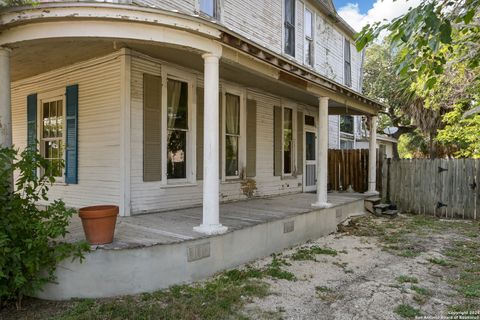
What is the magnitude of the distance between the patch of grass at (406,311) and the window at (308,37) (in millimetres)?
8773

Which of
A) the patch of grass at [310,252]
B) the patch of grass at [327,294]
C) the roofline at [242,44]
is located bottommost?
the patch of grass at [327,294]

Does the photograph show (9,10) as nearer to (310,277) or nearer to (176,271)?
(176,271)

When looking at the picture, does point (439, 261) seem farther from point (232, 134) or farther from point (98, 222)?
point (98, 222)

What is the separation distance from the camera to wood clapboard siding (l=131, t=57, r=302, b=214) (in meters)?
5.84

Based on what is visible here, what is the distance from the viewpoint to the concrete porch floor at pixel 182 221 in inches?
170

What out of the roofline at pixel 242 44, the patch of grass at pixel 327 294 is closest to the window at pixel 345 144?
the roofline at pixel 242 44

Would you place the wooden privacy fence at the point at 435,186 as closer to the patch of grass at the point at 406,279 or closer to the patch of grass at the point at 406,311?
the patch of grass at the point at 406,279

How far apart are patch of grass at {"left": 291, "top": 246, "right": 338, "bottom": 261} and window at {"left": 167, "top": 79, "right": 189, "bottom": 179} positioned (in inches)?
99.0

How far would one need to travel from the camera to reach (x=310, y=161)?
11117 millimetres

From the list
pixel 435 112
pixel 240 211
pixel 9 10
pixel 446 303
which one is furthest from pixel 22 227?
pixel 435 112

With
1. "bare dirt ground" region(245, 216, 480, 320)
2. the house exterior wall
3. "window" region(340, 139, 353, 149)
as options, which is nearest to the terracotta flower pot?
"bare dirt ground" region(245, 216, 480, 320)

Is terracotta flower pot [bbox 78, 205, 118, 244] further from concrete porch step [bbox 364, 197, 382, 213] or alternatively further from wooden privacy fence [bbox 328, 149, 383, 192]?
wooden privacy fence [bbox 328, 149, 383, 192]

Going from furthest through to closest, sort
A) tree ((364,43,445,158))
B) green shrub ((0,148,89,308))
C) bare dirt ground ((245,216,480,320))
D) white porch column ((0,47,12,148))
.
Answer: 1. tree ((364,43,445,158))
2. white porch column ((0,47,12,148))
3. bare dirt ground ((245,216,480,320))
4. green shrub ((0,148,89,308))

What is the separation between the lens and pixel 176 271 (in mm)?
4246
